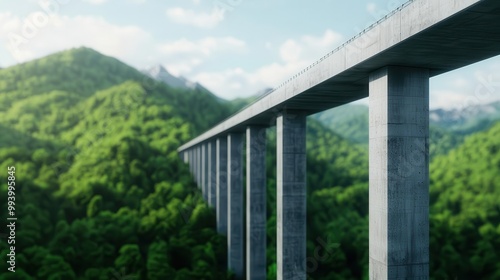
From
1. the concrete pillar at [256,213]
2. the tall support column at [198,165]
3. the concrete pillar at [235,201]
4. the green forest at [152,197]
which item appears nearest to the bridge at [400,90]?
the concrete pillar at [256,213]

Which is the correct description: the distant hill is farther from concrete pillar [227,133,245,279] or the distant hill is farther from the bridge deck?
the bridge deck

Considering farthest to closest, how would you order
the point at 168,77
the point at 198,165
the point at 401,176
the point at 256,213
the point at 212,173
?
the point at 168,77, the point at 198,165, the point at 212,173, the point at 256,213, the point at 401,176

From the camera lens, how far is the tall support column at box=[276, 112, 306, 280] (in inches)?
918

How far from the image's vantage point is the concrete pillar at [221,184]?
38.5 metres

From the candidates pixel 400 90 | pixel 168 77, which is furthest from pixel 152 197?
pixel 168 77

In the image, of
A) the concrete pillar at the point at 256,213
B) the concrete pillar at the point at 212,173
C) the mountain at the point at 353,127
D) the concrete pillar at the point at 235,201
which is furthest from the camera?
the mountain at the point at 353,127

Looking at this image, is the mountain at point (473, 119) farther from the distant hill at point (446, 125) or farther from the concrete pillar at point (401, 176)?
the concrete pillar at point (401, 176)

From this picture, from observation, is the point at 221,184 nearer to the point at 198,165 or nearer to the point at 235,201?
the point at 235,201

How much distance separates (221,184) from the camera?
38969 millimetres

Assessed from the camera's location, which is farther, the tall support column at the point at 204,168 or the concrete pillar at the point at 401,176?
the tall support column at the point at 204,168

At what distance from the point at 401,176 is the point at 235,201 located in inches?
887

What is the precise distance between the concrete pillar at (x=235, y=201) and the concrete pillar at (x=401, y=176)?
21.2 m

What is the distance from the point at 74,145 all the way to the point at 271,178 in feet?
103

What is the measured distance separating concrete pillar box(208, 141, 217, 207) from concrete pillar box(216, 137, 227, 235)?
137 inches
